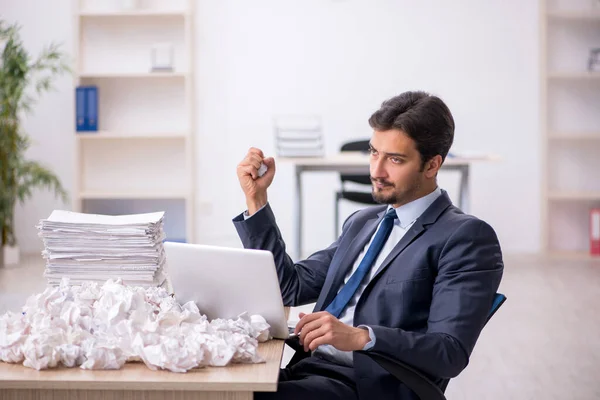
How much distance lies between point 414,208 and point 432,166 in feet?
0.34

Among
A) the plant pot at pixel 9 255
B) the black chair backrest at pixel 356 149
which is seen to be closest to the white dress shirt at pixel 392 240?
the black chair backrest at pixel 356 149

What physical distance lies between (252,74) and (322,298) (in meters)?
5.07

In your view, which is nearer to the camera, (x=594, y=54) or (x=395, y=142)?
(x=395, y=142)

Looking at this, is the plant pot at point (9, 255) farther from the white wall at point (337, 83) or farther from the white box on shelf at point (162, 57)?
the white box on shelf at point (162, 57)

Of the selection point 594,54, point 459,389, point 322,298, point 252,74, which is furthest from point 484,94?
point 322,298

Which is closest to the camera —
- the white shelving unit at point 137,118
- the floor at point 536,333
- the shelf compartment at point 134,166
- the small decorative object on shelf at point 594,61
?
the floor at point 536,333

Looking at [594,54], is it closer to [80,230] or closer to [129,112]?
[129,112]

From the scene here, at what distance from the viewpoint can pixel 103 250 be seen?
1.82 metres

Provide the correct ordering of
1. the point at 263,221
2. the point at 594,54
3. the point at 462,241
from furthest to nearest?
the point at 594,54
the point at 263,221
the point at 462,241

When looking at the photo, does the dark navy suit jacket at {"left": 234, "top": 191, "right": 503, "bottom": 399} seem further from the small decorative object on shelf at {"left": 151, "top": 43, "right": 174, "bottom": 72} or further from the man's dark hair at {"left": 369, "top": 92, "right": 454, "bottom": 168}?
the small decorative object on shelf at {"left": 151, "top": 43, "right": 174, "bottom": 72}

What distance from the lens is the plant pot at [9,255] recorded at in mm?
6113

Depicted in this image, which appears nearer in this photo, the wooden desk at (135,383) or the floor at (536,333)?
the wooden desk at (135,383)

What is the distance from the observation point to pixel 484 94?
6785 millimetres

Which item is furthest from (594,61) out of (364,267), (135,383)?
(135,383)
